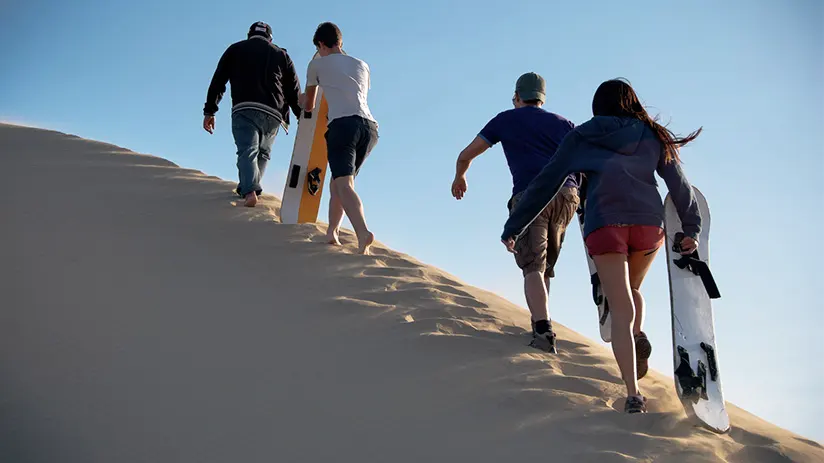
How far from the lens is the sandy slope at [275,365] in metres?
3.63

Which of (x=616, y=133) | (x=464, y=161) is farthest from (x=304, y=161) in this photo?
(x=616, y=133)

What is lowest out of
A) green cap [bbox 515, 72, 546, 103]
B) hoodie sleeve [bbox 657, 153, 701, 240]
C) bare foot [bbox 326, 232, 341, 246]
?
bare foot [bbox 326, 232, 341, 246]

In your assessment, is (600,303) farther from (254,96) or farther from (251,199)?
(254,96)

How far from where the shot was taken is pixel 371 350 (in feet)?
14.8

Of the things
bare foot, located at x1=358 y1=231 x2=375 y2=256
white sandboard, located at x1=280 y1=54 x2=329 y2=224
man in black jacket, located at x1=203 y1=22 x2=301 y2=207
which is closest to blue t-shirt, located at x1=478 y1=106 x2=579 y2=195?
bare foot, located at x1=358 y1=231 x2=375 y2=256

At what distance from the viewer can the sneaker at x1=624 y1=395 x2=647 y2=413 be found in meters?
3.96

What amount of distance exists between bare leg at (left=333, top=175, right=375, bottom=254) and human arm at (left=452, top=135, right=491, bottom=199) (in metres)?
1.03

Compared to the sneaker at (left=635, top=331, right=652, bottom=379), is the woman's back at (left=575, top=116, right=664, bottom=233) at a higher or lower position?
higher

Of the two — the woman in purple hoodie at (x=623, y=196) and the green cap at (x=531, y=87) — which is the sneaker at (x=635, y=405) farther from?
the green cap at (x=531, y=87)

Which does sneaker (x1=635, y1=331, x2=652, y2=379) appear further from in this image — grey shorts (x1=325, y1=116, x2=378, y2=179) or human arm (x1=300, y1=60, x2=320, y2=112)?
human arm (x1=300, y1=60, x2=320, y2=112)

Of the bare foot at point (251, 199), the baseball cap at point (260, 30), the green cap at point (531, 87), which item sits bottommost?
the bare foot at point (251, 199)

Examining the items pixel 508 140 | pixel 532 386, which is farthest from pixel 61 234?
pixel 532 386

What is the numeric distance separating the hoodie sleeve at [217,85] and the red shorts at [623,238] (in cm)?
437

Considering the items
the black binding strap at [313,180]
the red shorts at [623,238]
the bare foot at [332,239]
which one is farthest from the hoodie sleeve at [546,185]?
the black binding strap at [313,180]
